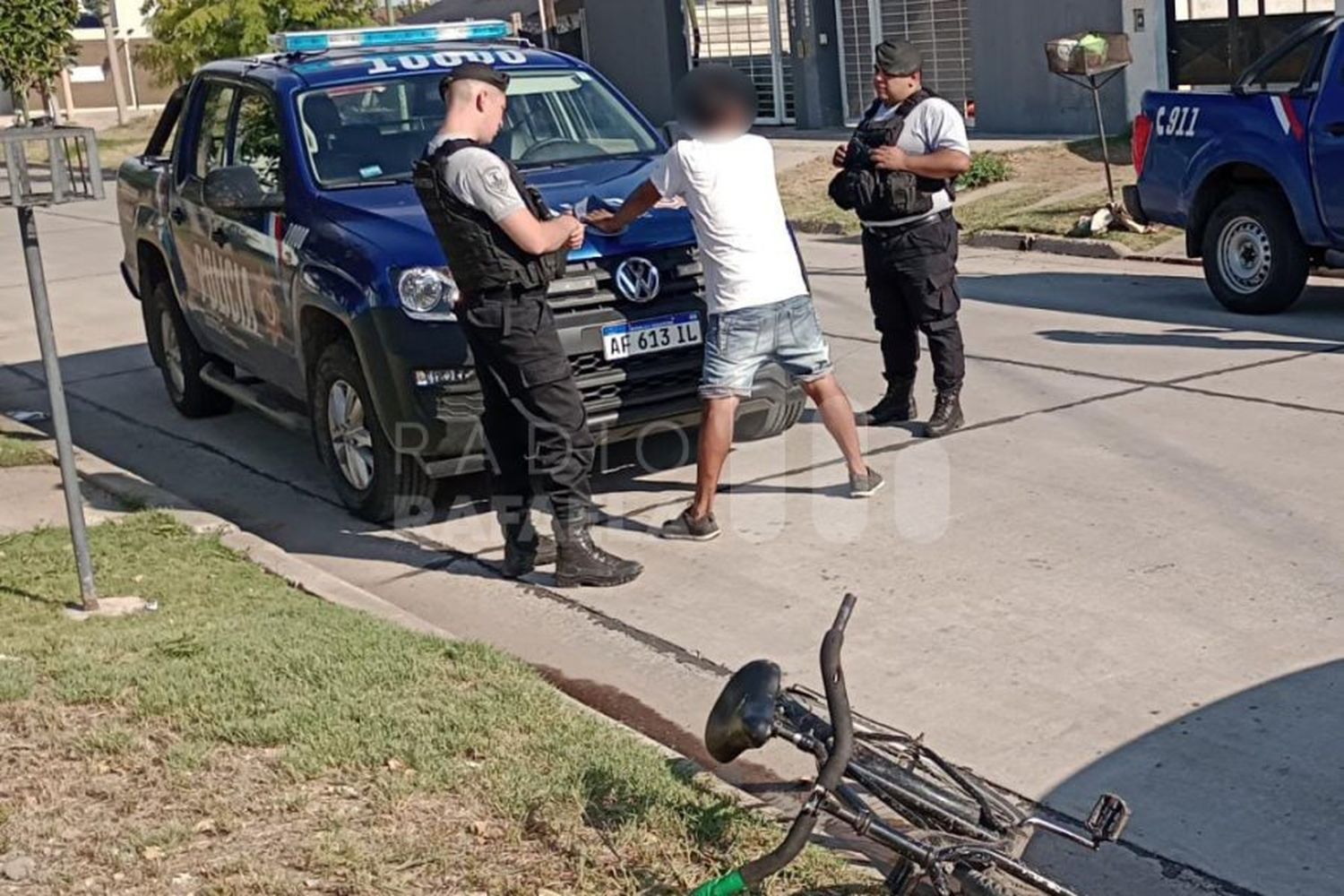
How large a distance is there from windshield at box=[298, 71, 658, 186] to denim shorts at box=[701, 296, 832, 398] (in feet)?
5.67

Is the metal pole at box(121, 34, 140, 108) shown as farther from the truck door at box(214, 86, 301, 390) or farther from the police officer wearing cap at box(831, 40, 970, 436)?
the police officer wearing cap at box(831, 40, 970, 436)

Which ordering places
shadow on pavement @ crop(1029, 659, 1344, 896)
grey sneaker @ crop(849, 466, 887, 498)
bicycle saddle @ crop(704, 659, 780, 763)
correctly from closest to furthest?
bicycle saddle @ crop(704, 659, 780, 763) → shadow on pavement @ crop(1029, 659, 1344, 896) → grey sneaker @ crop(849, 466, 887, 498)

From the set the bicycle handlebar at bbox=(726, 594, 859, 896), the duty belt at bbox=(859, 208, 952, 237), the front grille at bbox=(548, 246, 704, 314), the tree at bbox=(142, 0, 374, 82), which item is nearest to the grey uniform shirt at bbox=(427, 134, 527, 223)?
the front grille at bbox=(548, 246, 704, 314)

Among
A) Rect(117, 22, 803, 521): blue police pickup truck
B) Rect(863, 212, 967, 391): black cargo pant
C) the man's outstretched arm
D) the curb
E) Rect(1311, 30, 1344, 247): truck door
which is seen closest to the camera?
the man's outstretched arm

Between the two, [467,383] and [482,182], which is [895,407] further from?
[482,182]

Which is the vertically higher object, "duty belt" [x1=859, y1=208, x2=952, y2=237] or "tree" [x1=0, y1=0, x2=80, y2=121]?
"tree" [x1=0, y1=0, x2=80, y2=121]

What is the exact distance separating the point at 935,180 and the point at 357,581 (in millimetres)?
2965

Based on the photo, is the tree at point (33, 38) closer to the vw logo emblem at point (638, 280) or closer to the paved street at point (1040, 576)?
the paved street at point (1040, 576)

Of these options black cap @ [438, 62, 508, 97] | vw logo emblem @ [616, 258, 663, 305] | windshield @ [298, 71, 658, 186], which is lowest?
vw logo emblem @ [616, 258, 663, 305]

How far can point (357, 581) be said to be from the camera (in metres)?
6.72

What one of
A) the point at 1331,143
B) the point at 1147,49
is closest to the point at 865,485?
the point at 1331,143

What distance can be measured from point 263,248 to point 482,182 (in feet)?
6.99

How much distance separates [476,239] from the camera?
6.07m

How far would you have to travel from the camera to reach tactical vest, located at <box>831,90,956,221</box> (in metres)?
7.56
